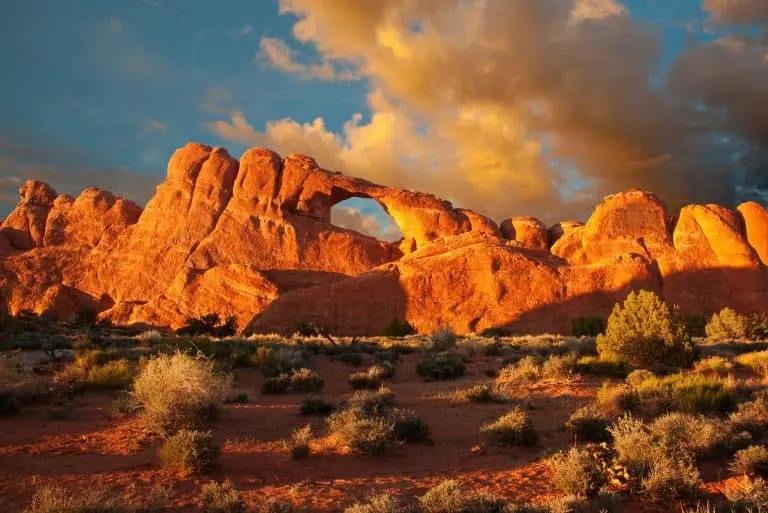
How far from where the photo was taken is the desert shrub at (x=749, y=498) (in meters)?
5.40

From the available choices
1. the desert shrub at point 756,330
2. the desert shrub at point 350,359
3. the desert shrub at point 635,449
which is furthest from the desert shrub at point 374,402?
the desert shrub at point 756,330

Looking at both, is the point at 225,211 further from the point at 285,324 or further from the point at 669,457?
the point at 669,457

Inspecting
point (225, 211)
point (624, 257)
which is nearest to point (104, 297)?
point (225, 211)

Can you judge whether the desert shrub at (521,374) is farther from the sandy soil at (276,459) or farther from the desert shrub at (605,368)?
the sandy soil at (276,459)

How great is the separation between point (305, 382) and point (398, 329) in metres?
30.4

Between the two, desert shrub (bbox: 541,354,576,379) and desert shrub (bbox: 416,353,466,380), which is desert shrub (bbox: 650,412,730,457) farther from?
desert shrub (bbox: 416,353,466,380)

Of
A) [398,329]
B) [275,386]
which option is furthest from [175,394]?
[398,329]

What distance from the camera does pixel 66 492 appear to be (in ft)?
20.9

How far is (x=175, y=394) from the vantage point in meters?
9.20

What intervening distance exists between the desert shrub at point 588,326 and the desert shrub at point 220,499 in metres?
37.3

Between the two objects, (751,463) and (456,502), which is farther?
(751,463)

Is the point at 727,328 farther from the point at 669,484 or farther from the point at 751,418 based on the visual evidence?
the point at 669,484

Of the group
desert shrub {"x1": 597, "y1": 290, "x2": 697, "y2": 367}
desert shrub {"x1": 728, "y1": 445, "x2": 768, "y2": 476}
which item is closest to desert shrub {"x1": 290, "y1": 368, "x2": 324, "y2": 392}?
desert shrub {"x1": 597, "y1": 290, "x2": 697, "y2": 367}

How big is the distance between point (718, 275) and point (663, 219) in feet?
26.0
